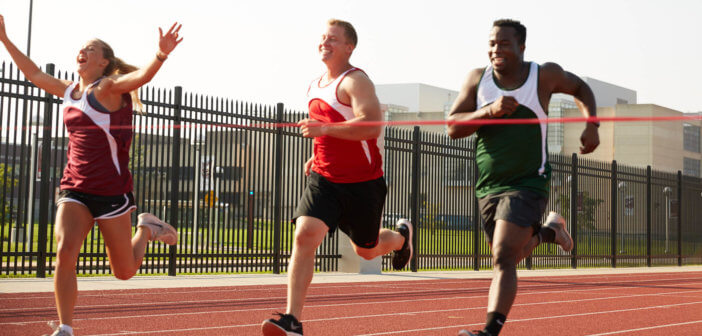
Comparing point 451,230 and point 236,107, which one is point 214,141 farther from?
point 451,230

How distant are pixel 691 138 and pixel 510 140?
77.4m

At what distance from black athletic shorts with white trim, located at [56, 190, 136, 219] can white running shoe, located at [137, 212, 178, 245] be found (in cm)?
93

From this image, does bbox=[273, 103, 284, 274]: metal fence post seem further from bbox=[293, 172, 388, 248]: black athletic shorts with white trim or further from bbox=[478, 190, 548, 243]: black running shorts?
bbox=[478, 190, 548, 243]: black running shorts

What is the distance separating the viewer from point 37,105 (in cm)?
1134

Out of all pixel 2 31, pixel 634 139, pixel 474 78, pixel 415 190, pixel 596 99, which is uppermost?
pixel 596 99

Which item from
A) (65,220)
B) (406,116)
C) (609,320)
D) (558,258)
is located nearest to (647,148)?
(406,116)

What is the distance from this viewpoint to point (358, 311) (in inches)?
330

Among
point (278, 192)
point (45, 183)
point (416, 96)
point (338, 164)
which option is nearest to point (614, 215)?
point (278, 192)

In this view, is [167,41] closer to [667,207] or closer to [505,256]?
[505,256]

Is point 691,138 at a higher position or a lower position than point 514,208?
higher

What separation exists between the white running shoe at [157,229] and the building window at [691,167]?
74.0m

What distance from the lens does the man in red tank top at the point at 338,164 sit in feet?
17.0

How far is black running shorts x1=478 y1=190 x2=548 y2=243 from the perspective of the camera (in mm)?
4793

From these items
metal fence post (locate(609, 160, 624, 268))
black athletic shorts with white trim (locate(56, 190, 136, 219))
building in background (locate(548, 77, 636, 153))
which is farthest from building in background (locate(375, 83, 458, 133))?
black athletic shorts with white trim (locate(56, 190, 136, 219))
